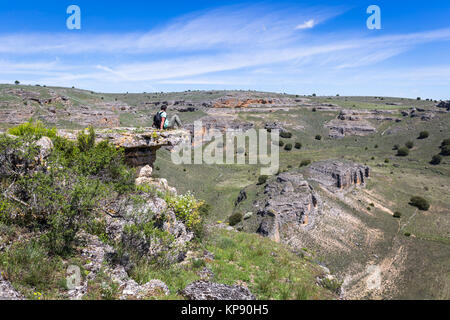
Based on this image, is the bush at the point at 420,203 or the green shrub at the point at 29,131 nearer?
the green shrub at the point at 29,131

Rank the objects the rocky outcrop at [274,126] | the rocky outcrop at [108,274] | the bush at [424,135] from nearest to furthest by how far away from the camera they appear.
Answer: the rocky outcrop at [108,274] → the bush at [424,135] → the rocky outcrop at [274,126]

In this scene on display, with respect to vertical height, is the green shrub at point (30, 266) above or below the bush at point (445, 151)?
above

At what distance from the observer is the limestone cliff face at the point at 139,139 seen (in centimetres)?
935

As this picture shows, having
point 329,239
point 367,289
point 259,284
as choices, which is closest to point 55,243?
point 259,284

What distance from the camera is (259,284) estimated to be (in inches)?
288

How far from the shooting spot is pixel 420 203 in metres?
36.6

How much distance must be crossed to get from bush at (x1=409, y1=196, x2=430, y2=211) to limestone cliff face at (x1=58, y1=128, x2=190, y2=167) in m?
39.9

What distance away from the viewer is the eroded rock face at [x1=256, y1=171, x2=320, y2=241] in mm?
24069

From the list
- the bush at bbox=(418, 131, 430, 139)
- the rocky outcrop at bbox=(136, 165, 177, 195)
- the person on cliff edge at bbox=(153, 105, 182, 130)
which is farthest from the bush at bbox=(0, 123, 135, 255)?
the bush at bbox=(418, 131, 430, 139)

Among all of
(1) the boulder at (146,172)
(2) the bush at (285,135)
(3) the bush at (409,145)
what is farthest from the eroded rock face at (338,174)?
(2) the bush at (285,135)

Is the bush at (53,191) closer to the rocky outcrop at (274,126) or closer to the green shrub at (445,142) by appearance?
the green shrub at (445,142)

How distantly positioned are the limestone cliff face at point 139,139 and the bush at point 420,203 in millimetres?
39859

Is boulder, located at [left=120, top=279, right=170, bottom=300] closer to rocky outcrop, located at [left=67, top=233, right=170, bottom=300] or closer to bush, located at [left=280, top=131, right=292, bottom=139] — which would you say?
rocky outcrop, located at [left=67, top=233, right=170, bottom=300]
